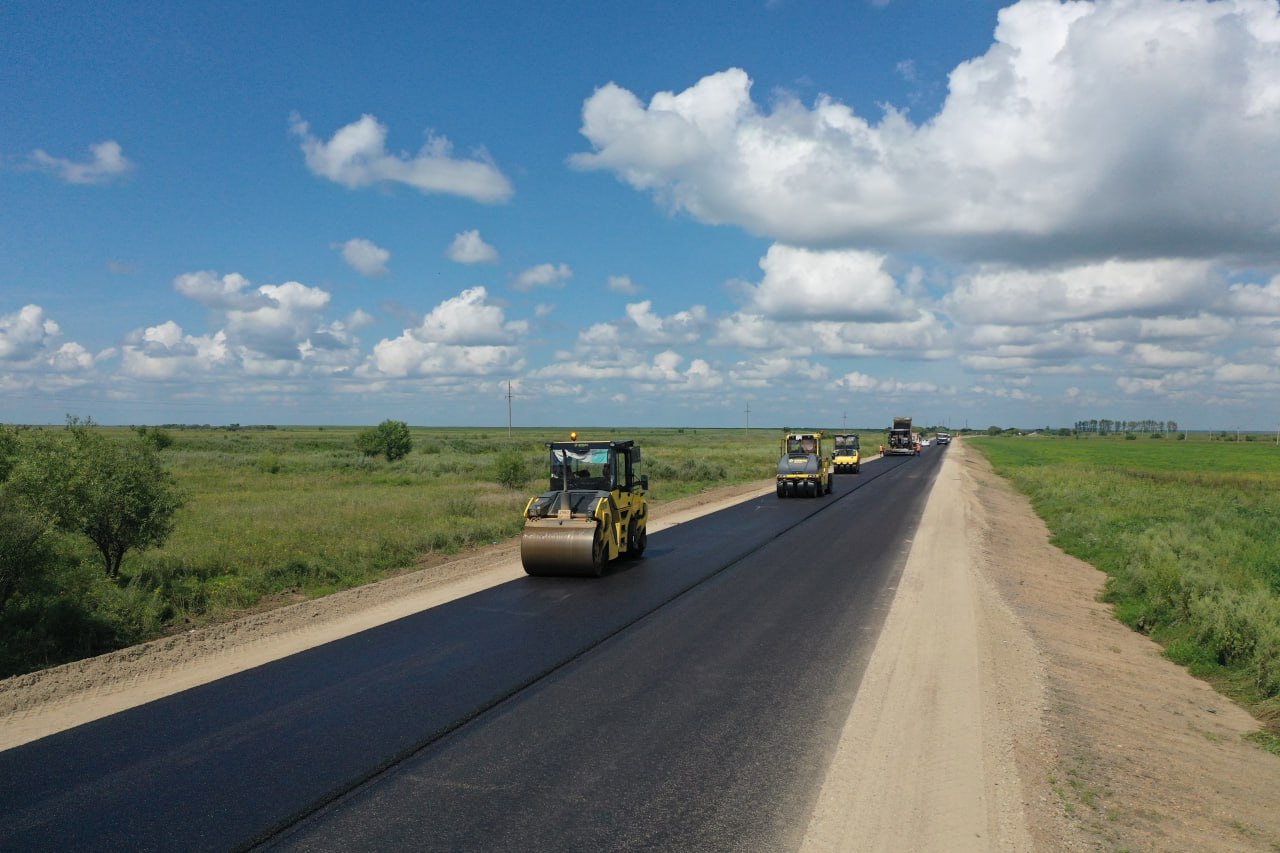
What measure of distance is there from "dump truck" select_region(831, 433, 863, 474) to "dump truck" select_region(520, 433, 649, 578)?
3312 centimetres

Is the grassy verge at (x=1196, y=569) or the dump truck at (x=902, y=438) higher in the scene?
the dump truck at (x=902, y=438)

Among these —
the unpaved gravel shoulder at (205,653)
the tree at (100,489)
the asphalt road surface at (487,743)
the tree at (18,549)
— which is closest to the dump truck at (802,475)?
the unpaved gravel shoulder at (205,653)

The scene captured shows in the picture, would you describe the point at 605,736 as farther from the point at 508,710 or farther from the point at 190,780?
the point at 190,780

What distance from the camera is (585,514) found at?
1459 cm

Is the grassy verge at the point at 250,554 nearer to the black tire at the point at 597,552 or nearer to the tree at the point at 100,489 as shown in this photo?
the tree at the point at 100,489

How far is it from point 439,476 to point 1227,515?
115 feet

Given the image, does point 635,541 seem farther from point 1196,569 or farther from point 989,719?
point 1196,569

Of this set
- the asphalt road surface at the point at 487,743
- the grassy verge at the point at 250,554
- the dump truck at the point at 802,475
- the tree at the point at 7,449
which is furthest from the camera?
the dump truck at the point at 802,475

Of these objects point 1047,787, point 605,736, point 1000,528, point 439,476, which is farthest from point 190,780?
point 439,476

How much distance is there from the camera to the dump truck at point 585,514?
47.1 feet

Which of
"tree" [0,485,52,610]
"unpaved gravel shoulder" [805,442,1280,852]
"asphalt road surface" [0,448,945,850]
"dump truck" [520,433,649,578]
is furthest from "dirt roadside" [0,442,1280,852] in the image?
"tree" [0,485,52,610]

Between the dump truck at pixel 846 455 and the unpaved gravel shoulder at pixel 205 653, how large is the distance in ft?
117

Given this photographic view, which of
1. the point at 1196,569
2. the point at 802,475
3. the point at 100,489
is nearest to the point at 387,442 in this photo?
the point at 802,475

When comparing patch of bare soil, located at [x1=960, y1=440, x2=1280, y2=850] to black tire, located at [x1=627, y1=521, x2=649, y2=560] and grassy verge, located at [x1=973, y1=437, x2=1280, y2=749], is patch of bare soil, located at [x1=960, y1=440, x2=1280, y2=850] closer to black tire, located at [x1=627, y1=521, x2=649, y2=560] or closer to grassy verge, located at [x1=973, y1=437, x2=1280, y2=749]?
grassy verge, located at [x1=973, y1=437, x2=1280, y2=749]
